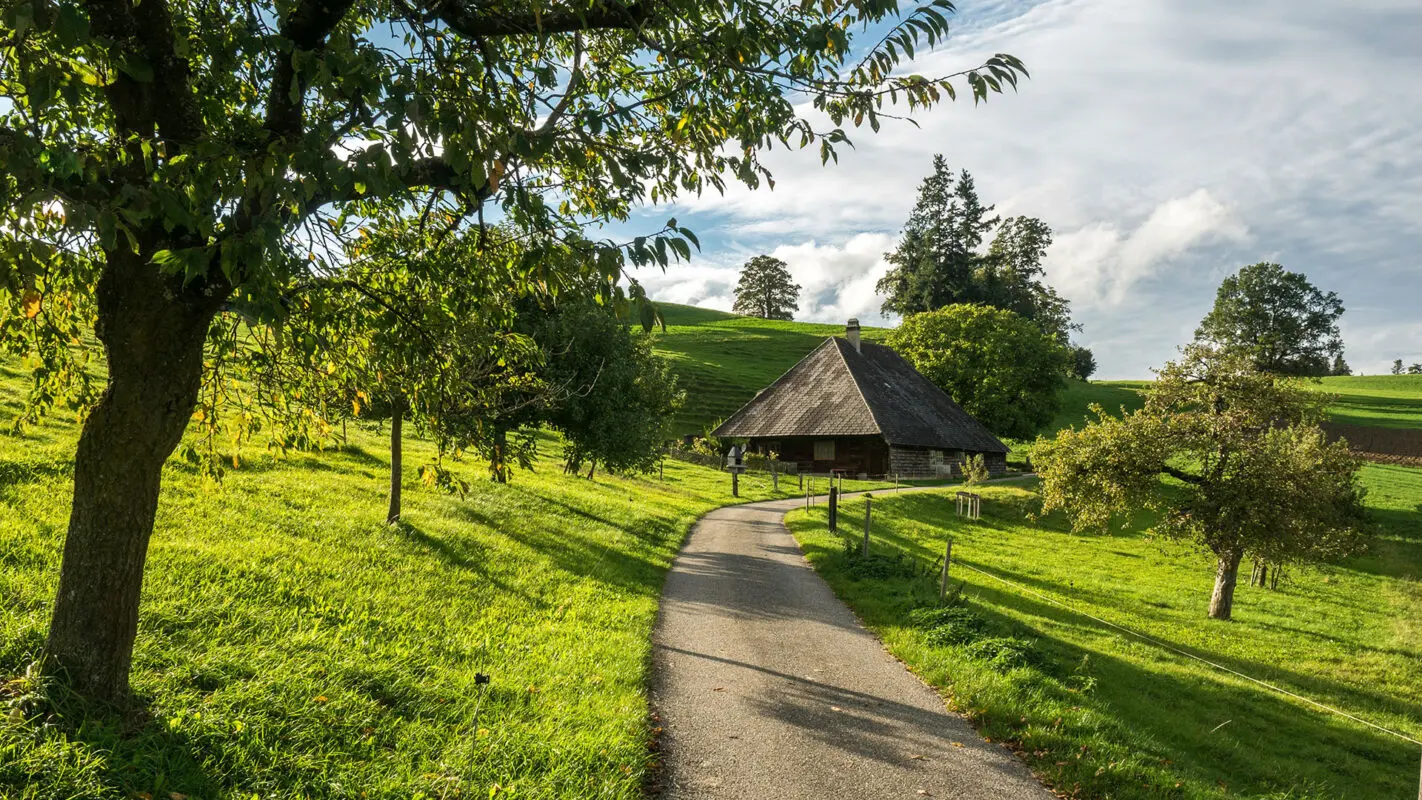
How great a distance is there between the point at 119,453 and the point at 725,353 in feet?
264

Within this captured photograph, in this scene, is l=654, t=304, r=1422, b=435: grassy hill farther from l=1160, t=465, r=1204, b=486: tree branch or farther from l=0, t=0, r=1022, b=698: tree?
l=0, t=0, r=1022, b=698: tree

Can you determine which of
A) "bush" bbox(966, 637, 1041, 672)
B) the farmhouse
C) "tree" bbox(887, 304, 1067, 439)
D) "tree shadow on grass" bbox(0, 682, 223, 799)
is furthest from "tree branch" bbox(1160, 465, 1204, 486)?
"tree" bbox(887, 304, 1067, 439)

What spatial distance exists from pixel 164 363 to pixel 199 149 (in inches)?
82.4

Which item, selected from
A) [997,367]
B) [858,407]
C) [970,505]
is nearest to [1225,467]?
[970,505]

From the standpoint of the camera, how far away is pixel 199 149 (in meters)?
3.52

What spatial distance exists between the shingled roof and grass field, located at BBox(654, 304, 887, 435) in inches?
312

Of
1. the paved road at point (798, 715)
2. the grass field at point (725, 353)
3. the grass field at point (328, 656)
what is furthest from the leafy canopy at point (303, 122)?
the grass field at point (725, 353)

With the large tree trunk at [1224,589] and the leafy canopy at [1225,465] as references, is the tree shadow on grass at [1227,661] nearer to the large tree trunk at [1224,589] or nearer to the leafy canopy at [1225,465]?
the large tree trunk at [1224,589]

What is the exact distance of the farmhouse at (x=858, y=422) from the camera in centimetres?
4084

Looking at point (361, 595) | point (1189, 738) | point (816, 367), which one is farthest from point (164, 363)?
point (816, 367)

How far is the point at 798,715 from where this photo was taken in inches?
299

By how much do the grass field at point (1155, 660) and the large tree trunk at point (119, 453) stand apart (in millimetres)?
7284

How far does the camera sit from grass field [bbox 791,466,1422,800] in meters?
7.81

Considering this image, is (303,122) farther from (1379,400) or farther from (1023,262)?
(1379,400)
